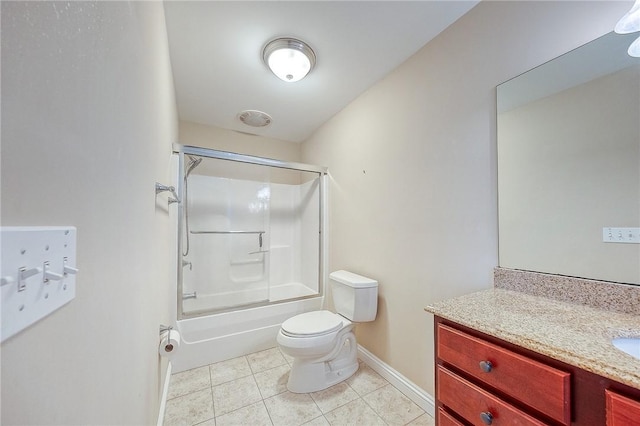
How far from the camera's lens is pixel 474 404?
2.71 feet

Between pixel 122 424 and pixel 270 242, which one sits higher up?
pixel 270 242

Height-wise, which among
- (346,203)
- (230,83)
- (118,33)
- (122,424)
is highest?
(230,83)

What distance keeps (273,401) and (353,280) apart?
3.12 ft

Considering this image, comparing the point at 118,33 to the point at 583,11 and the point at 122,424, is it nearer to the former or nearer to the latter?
the point at 122,424

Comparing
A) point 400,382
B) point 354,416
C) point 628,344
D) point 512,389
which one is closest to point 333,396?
point 354,416

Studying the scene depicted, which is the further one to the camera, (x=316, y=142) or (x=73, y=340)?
(x=316, y=142)

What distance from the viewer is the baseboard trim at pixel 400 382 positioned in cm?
151

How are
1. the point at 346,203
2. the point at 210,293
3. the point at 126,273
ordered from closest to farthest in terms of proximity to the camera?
the point at 126,273 < the point at 346,203 < the point at 210,293

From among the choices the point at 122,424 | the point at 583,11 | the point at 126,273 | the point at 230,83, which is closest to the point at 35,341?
the point at 126,273

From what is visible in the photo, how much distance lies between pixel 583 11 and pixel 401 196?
1140 mm

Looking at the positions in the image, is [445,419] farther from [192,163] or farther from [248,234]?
[192,163]

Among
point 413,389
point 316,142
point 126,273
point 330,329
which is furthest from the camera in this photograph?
point 316,142

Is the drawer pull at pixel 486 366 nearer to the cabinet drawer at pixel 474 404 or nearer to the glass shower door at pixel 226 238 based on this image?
the cabinet drawer at pixel 474 404

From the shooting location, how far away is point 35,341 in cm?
33
